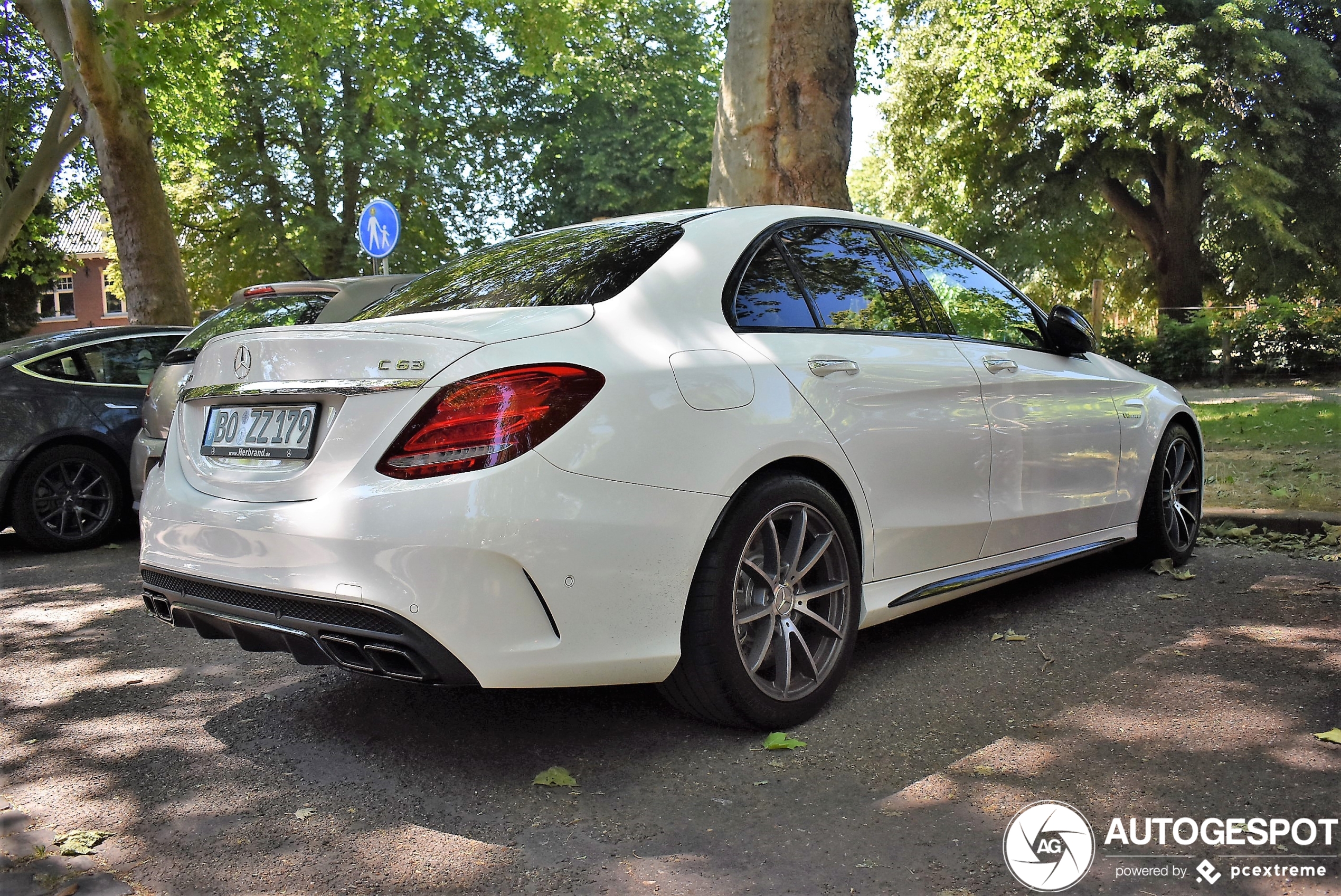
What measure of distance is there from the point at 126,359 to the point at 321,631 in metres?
6.34

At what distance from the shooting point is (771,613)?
360cm

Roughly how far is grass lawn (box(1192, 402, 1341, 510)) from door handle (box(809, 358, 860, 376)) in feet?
14.6

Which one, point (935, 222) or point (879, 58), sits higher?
point (879, 58)

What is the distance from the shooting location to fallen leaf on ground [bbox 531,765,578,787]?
10.8 feet

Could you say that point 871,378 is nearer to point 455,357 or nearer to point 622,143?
point 455,357

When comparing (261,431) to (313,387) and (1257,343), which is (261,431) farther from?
(1257,343)

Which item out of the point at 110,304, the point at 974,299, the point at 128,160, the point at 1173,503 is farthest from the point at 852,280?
the point at 110,304

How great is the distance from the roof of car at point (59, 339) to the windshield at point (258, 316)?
1.00 meters

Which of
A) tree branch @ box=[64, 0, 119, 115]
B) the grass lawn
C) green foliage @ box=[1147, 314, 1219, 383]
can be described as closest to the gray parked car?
the grass lawn

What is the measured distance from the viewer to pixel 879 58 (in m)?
23.0

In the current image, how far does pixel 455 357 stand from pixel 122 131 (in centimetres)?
1346

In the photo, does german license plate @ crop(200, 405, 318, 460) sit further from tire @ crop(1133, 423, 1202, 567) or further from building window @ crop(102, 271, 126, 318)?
building window @ crop(102, 271, 126, 318)

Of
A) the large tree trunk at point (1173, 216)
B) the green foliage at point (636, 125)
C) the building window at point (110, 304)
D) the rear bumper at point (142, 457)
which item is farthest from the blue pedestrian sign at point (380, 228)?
the building window at point (110, 304)

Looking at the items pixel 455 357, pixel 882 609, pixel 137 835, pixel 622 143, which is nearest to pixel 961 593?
pixel 882 609
